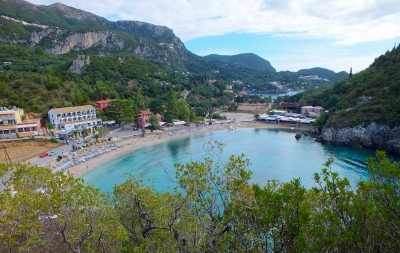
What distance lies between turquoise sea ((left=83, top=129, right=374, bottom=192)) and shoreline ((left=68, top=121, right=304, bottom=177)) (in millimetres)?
1018

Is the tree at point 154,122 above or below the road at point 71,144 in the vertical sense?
above

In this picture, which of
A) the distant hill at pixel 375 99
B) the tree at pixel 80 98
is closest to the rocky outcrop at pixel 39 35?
the tree at pixel 80 98

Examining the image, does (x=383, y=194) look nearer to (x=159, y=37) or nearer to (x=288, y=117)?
(x=288, y=117)

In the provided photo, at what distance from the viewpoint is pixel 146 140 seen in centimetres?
4303

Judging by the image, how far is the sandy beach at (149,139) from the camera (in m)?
31.6

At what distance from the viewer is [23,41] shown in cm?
8312

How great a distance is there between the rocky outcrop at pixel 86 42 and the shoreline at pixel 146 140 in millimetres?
65822

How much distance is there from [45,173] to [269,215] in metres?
9.60

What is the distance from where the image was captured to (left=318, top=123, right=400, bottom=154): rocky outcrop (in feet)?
112

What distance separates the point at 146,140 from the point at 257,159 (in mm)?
17775

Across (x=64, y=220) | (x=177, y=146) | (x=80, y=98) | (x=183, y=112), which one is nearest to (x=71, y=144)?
(x=80, y=98)

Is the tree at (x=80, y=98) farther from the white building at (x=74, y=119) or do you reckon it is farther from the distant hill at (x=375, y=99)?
the distant hill at (x=375, y=99)

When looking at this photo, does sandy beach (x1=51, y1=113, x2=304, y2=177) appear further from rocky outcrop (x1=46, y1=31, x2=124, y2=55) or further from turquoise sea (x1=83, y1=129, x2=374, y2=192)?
rocky outcrop (x1=46, y1=31, x2=124, y2=55)

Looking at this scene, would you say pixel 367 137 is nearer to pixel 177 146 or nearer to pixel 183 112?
pixel 177 146
